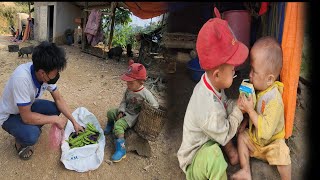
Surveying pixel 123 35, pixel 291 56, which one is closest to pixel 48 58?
pixel 291 56

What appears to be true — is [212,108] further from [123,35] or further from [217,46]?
[123,35]

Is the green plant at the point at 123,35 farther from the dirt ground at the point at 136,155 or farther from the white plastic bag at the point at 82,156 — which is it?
the white plastic bag at the point at 82,156

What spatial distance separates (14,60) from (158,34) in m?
3.76

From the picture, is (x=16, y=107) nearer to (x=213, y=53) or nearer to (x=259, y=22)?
(x=213, y=53)

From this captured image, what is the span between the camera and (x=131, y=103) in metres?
3.00

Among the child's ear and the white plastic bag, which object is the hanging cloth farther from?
the white plastic bag

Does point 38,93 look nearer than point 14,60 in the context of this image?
Yes

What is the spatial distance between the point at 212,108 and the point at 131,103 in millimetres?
1395

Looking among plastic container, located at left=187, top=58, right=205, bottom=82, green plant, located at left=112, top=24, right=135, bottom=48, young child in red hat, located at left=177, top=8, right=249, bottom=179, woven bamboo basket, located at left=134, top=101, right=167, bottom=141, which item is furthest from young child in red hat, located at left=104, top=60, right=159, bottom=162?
green plant, located at left=112, top=24, right=135, bottom=48

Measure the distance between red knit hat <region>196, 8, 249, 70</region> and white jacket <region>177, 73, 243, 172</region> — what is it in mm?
175

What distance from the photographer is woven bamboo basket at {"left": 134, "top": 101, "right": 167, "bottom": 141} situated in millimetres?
2703

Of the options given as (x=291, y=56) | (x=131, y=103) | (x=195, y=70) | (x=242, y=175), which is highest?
(x=291, y=56)

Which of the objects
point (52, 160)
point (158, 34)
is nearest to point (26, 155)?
point (52, 160)

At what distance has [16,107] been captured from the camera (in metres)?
2.55
